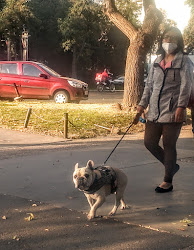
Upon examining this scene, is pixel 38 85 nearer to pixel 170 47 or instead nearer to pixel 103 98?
pixel 103 98

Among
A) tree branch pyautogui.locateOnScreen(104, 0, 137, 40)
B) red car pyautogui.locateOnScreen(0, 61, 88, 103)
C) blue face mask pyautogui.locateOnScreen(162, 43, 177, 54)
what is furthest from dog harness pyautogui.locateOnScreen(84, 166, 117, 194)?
red car pyautogui.locateOnScreen(0, 61, 88, 103)

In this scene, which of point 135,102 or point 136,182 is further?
point 135,102

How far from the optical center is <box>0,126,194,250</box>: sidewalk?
434cm

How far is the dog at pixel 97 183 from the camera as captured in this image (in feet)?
15.1

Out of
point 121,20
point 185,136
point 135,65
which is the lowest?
point 185,136

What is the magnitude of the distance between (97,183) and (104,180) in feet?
0.36

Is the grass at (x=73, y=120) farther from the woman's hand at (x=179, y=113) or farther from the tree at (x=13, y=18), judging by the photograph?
the tree at (x=13, y=18)

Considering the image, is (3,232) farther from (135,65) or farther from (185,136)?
(135,65)

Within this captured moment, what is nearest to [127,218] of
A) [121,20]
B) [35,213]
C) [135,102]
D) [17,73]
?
[35,213]

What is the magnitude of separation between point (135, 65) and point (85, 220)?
1088 cm

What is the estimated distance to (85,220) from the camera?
16.3 ft

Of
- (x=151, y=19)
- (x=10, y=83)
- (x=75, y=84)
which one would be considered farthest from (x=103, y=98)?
(x=151, y=19)

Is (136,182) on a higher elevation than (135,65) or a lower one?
lower

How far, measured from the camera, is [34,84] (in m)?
18.6
